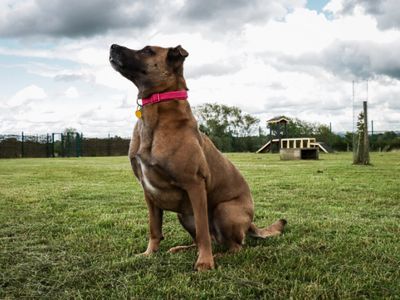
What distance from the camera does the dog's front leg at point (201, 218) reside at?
3.21m

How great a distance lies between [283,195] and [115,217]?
11.1 feet

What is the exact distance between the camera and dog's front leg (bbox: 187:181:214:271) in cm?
321

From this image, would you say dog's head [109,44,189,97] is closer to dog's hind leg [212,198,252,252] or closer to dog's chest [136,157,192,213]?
dog's chest [136,157,192,213]

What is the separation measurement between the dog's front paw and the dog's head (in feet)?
4.40

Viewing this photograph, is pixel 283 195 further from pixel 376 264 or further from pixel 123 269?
pixel 123 269

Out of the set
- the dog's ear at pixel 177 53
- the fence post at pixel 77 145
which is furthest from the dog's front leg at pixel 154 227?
the fence post at pixel 77 145

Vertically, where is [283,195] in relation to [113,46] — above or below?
below

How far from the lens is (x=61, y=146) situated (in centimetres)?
4075

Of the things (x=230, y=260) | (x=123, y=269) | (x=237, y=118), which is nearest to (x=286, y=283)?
(x=230, y=260)

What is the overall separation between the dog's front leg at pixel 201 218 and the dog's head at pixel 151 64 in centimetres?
83

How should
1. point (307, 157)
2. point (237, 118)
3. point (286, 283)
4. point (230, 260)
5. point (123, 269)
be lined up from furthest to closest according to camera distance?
point (237, 118), point (307, 157), point (230, 260), point (123, 269), point (286, 283)

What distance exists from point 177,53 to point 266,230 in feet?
6.25

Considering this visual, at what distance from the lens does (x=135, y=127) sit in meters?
3.55

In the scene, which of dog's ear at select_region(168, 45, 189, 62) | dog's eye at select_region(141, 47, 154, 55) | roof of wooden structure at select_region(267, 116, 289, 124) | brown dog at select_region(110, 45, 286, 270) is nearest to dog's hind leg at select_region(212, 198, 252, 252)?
brown dog at select_region(110, 45, 286, 270)
